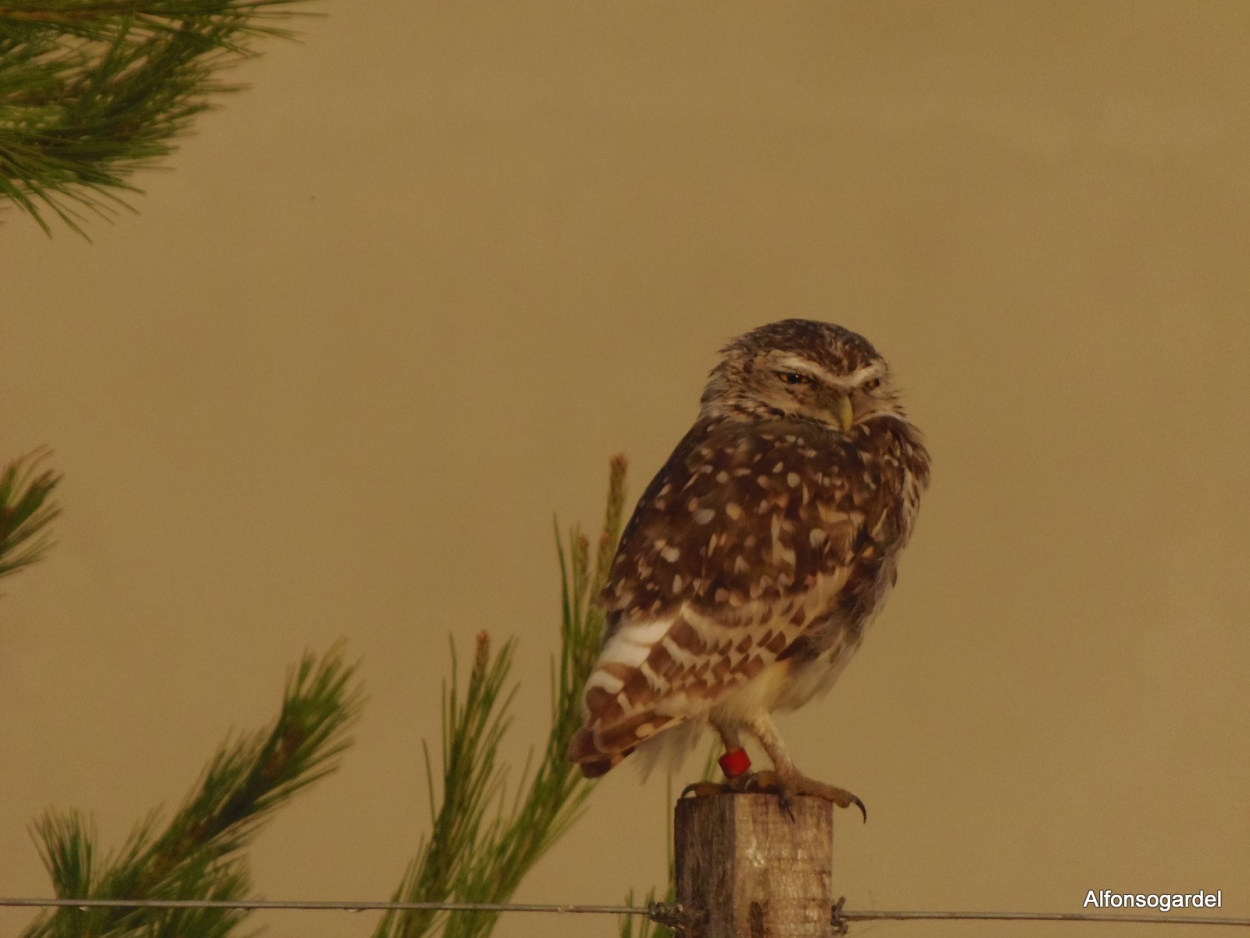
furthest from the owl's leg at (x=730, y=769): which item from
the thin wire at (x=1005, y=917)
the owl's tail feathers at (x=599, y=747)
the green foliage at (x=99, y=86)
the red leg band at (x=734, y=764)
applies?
the green foliage at (x=99, y=86)

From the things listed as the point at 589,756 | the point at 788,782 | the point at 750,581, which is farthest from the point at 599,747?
the point at 750,581

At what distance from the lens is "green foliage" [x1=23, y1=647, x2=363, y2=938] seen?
216 cm

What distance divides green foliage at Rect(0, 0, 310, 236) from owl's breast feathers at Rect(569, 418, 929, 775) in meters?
0.89

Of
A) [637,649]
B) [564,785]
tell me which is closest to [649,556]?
[637,649]

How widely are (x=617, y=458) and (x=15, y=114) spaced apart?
91 centimetres

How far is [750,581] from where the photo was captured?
2.26 m

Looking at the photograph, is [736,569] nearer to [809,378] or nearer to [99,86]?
[809,378]

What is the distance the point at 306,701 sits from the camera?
7.33 ft

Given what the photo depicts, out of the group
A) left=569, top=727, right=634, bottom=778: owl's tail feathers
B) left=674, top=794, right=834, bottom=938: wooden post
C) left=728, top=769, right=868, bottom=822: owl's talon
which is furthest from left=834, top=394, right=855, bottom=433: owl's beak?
left=674, top=794, right=834, bottom=938: wooden post

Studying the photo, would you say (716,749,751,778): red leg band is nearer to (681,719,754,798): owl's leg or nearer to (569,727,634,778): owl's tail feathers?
A: (681,719,754,798): owl's leg

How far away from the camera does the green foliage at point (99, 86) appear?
186 cm

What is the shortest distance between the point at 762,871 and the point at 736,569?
25.6 inches

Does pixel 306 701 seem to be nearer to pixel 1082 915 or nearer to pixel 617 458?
pixel 617 458

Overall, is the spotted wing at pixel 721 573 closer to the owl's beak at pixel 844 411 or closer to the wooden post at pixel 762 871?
the owl's beak at pixel 844 411
